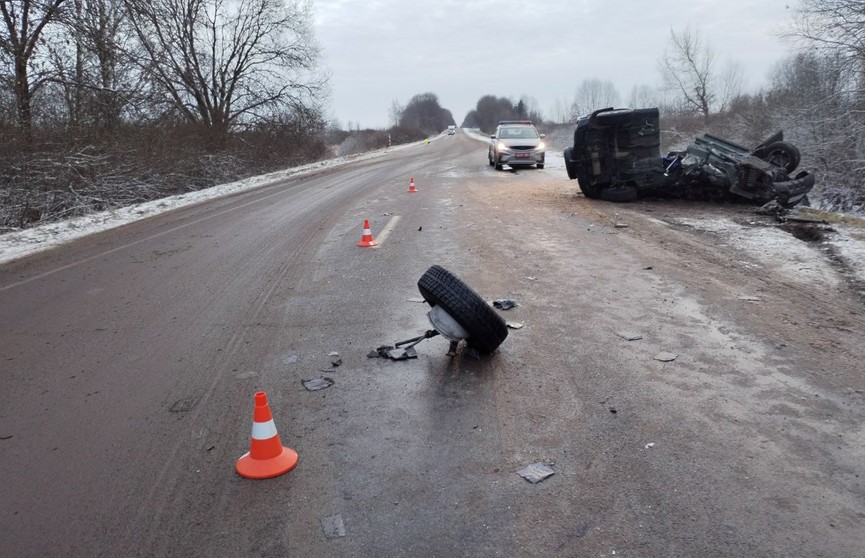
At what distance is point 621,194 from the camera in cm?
1205

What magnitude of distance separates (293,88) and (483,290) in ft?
94.6

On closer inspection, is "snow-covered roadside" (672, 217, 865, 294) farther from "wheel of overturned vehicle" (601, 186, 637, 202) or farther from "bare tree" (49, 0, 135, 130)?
"bare tree" (49, 0, 135, 130)

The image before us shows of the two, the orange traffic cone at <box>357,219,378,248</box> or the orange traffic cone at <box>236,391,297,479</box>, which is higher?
the orange traffic cone at <box>357,219,378,248</box>

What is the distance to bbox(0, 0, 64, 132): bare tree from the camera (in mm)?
15609

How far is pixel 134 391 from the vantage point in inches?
164

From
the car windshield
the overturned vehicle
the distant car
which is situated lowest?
the overturned vehicle

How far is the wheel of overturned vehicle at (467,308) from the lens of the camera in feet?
14.1

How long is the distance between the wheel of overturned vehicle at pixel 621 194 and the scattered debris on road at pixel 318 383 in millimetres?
9404

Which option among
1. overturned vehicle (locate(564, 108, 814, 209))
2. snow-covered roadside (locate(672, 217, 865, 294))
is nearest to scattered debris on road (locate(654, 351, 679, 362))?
snow-covered roadside (locate(672, 217, 865, 294))

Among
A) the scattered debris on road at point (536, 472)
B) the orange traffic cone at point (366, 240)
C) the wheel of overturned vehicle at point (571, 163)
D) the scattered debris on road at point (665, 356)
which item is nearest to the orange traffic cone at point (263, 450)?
the scattered debris on road at point (536, 472)

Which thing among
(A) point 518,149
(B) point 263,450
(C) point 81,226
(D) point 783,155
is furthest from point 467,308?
(A) point 518,149

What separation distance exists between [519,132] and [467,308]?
19.1 m

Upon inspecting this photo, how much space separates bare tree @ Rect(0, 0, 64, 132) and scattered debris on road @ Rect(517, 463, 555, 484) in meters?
17.4

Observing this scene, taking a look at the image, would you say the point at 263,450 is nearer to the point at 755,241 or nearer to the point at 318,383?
the point at 318,383
